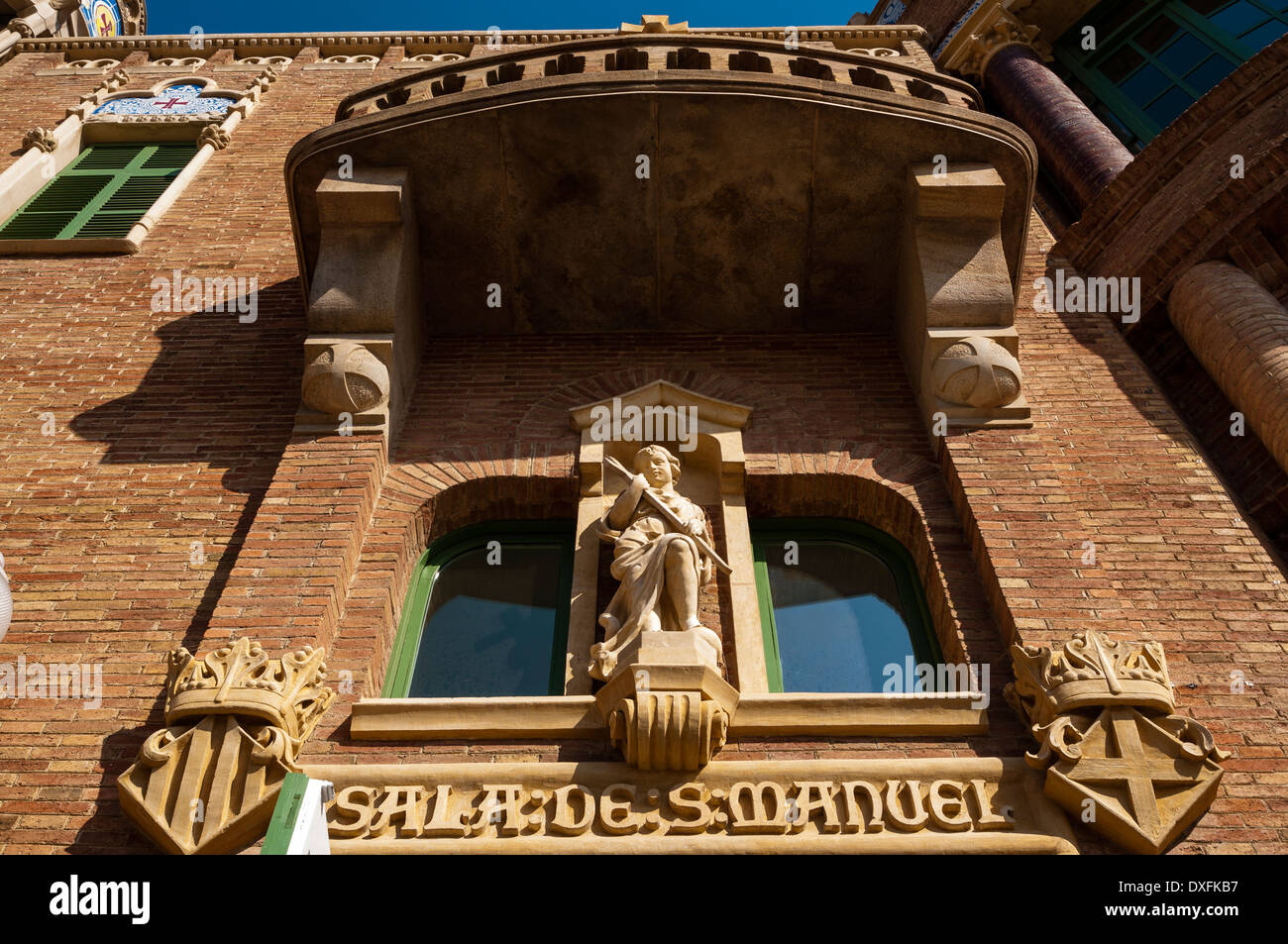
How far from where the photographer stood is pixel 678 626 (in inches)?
283

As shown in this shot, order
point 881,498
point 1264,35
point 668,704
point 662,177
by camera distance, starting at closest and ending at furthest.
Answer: point 668,704 → point 881,498 → point 662,177 → point 1264,35

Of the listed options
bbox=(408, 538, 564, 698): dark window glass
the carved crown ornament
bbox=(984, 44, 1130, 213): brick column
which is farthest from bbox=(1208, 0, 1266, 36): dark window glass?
the carved crown ornament

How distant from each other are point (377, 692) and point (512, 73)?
553cm

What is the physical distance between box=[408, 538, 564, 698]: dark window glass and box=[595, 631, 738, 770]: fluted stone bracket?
1.26 meters

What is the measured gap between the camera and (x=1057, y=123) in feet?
47.4

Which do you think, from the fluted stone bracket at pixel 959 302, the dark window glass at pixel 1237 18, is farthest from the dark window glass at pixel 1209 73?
the fluted stone bracket at pixel 959 302

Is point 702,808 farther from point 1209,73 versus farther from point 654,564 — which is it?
point 1209,73

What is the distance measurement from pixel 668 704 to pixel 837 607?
2335 millimetres

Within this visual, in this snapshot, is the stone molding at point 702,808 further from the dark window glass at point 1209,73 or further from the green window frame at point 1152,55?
the dark window glass at point 1209,73

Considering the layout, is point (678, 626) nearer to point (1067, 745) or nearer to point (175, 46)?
point (1067, 745)

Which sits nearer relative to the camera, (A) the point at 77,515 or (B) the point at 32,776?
(B) the point at 32,776

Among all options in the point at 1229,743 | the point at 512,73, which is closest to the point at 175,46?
the point at 512,73

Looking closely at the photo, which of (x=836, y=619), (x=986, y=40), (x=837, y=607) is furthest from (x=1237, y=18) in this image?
(x=836, y=619)

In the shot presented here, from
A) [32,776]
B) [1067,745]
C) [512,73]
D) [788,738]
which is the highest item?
[512,73]
